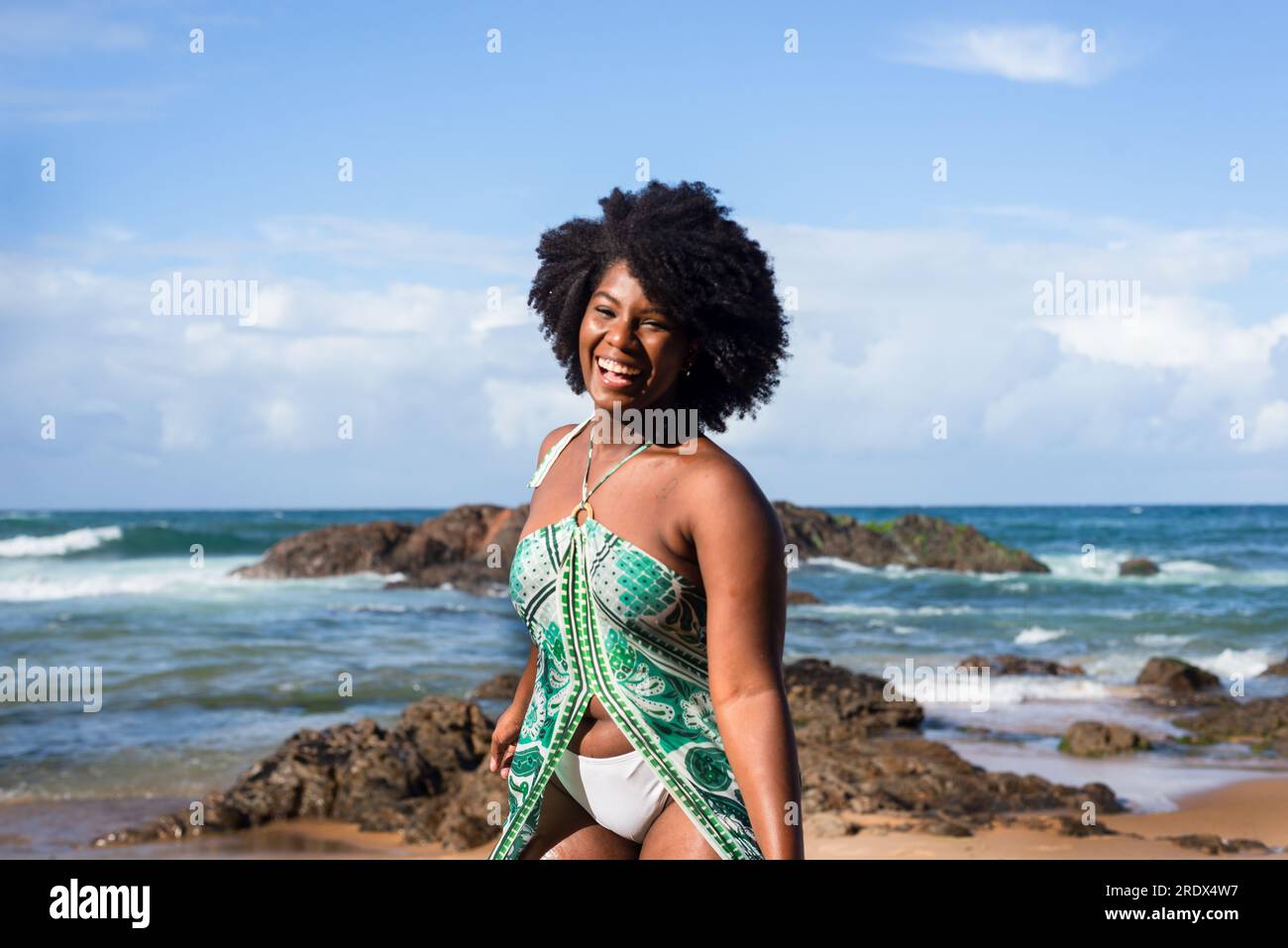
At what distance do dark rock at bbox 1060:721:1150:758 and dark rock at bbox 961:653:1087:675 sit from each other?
4.91m

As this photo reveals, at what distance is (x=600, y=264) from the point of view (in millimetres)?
2869

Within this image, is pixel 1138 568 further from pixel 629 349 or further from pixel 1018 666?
pixel 629 349

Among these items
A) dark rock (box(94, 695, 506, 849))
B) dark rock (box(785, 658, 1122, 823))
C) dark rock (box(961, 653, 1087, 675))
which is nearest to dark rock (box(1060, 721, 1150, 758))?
dark rock (box(785, 658, 1122, 823))

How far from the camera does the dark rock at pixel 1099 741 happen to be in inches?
470

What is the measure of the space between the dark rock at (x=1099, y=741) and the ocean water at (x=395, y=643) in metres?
0.24

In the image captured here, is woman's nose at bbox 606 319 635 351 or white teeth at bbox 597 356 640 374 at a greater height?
woman's nose at bbox 606 319 635 351

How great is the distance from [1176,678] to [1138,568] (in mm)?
17222

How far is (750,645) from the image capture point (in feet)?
7.94

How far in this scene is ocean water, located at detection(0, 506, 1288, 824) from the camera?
1207 centimetres

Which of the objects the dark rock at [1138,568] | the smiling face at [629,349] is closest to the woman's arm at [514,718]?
the smiling face at [629,349]

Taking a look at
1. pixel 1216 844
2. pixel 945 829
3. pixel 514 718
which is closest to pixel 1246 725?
pixel 1216 844

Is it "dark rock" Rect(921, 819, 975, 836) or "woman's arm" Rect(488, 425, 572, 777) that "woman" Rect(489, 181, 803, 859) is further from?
"dark rock" Rect(921, 819, 975, 836)

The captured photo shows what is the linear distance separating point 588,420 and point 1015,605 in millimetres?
24035

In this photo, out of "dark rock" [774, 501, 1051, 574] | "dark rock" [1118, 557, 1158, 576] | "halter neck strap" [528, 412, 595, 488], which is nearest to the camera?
"halter neck strap" [528, 412, 595, 488]
